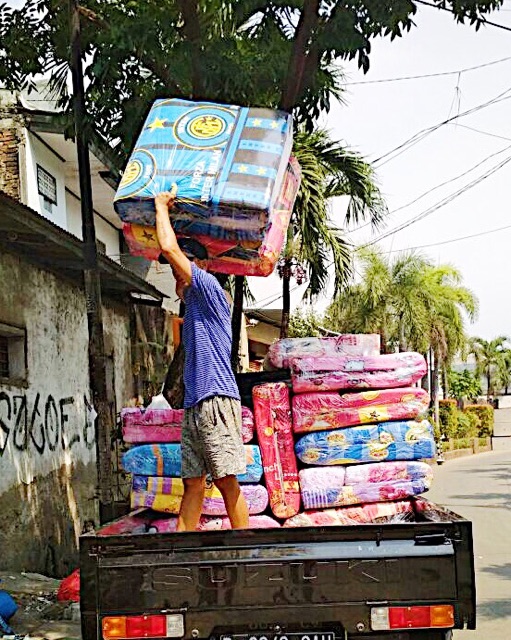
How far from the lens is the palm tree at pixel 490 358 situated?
67125mm

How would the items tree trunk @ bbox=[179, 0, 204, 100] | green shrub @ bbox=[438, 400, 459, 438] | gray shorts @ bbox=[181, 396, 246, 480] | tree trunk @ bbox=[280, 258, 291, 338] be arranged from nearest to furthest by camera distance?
gray shorts @ bbox=[181, 396, 246, 480] < tree trunk @ bbox=[179, 0, 204, 100] < tree trunk @ bbox=[280, 258, 291, 338] < green shrub @ bbox=[438, 400, 459, 438]

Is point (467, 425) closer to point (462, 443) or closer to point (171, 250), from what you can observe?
point (462, 443)

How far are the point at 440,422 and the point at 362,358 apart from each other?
3262 cm

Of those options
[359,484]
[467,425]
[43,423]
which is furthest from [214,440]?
[467,425]

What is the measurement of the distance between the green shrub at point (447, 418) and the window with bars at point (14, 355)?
93.1 ft

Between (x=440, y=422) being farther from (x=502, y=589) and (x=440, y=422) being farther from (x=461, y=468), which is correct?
(x=502, y=589)

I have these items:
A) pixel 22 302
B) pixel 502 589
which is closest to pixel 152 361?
pixel 22 302

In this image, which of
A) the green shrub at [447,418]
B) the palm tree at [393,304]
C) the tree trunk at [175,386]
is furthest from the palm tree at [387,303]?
the tree trunk at [175,386]

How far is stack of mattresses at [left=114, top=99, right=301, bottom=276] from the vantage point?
5145 millimetres

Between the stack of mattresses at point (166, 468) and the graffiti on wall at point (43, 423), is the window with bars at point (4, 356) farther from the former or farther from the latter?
the stack of mattresses at point (166, 468)

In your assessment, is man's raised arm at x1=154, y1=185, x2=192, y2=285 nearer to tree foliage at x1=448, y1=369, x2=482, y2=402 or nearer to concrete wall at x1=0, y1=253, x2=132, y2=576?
concrete wall at x1=0, y1=253, x2=132, y2=576

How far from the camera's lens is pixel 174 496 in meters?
5.28

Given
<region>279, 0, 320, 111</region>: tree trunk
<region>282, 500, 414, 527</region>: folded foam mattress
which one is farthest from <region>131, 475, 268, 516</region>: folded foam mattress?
<region>279, 0, 320, 111</region>: tree trunk

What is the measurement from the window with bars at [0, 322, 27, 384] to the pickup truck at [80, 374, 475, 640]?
20.3 feet
